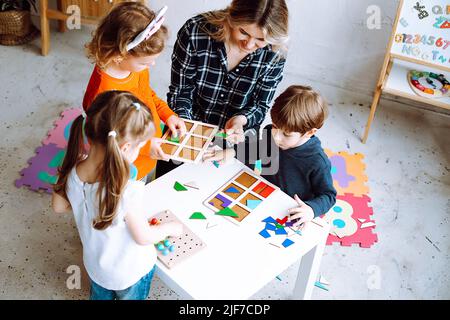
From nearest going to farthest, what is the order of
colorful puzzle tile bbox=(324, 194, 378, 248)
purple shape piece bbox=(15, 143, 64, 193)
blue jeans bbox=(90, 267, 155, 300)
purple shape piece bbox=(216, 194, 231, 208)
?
1. blue jeans bbox=(90, 267, 155, 300)
2. purple shape piece bbox=(216, 194, 231, 208)
3. colorful puzzle tile bbox=(324, 194, 378, 248)
4. purple shape piece bbox=(15, 143, 64, 193)

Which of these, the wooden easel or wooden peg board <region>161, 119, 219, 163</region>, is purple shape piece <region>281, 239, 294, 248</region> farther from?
the wooden easel

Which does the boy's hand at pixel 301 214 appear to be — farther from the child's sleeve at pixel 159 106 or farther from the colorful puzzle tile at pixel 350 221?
the colorful puzzle tile at pixel 350 221

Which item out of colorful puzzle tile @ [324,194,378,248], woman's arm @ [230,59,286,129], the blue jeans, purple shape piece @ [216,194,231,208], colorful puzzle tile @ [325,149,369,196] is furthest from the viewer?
colorful puzzle tile @ [325,149,369,196]

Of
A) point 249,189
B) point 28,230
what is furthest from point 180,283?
point 28,230

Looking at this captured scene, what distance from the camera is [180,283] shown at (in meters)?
1.68

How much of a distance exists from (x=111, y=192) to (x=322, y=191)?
87cm

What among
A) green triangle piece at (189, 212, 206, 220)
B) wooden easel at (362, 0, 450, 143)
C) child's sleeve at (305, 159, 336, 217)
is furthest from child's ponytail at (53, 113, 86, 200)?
wooden easel at (362, 0, 450, 143)

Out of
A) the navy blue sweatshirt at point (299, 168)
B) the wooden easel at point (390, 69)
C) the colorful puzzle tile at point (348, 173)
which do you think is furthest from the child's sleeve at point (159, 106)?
the wooden easel at point (390, 69)

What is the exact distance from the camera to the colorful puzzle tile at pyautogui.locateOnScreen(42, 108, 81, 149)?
9.82ft

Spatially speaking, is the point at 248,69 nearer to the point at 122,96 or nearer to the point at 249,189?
the point at 249,189

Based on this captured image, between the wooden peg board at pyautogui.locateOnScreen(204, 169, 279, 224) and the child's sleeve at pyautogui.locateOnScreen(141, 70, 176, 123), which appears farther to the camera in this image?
the child's sleeve at pyautogui.locateOnScreen(141, 70, 176, 123)

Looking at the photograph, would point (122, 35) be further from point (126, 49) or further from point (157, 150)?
point (157, 150)

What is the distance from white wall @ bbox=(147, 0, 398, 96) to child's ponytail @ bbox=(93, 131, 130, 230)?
2140 mm
